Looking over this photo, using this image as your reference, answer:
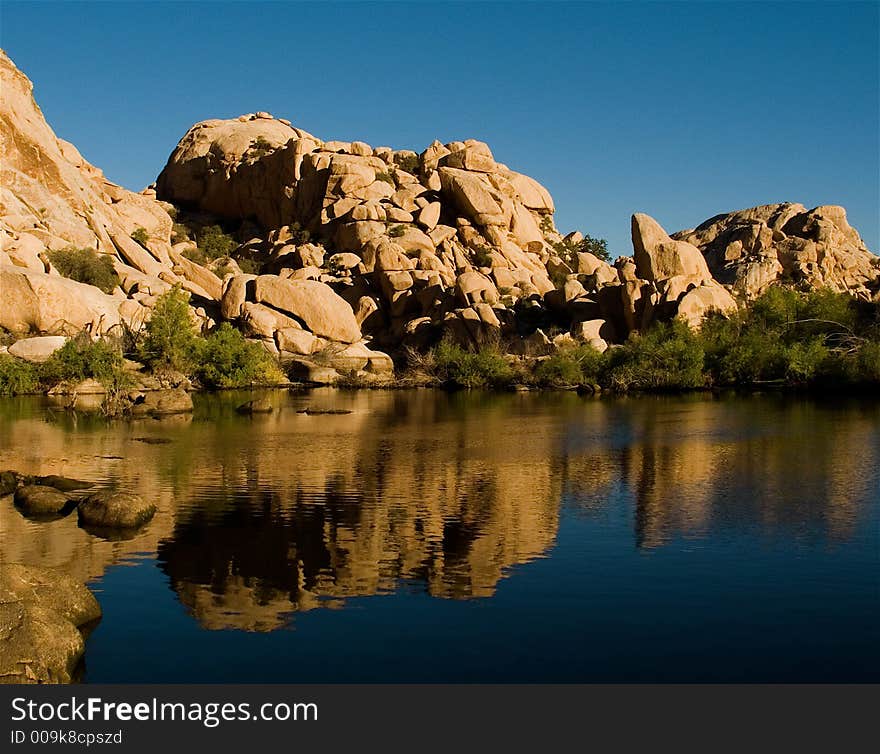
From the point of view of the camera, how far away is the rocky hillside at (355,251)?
228ft

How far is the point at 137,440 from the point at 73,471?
7.59 metres

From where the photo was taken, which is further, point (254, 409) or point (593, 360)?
point (593, 360)

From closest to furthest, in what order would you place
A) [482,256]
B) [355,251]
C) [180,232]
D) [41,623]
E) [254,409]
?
1. [41,623]
2. [254,409]
3. [482,256]
4. [355,251]
5. [180,232]

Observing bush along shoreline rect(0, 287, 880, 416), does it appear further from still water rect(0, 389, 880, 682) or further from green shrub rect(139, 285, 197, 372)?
still water rect(0, 389, 880, 682)

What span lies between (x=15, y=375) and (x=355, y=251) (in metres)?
38.4

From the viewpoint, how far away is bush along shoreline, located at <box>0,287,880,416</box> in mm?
55156

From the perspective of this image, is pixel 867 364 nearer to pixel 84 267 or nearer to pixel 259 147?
pixel 84 267

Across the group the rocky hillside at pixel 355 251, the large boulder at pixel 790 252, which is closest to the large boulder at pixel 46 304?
the rocky hillside at pixel 355 251

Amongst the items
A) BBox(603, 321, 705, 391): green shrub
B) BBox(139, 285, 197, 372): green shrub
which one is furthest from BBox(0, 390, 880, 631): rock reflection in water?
BBox(139, 285, 197, 372): green shrub

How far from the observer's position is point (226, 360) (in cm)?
6228

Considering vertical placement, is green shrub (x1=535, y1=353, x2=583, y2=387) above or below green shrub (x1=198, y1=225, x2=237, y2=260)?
below

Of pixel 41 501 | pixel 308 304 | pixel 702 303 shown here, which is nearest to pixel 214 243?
pixel 308 304

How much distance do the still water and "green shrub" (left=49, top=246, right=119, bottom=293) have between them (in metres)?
37.7
